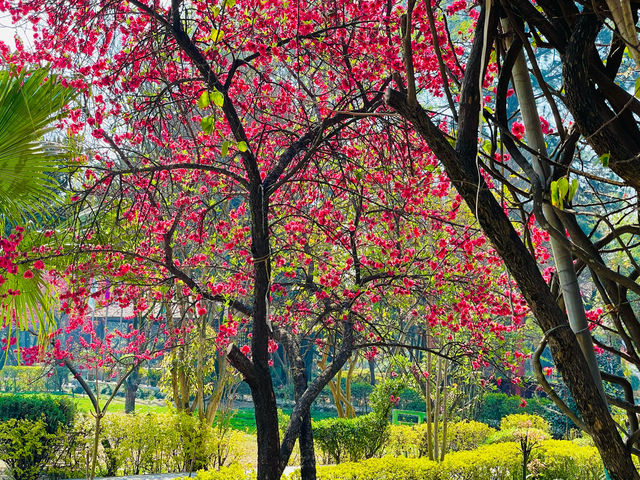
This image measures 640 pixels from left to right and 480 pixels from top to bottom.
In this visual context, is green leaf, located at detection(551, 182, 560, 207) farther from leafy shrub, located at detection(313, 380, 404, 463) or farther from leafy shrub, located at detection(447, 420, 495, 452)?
leafy shrub, located at detection(447, 420, 495, 452)

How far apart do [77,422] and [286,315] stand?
187 inches

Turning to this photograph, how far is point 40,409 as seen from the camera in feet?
29.0

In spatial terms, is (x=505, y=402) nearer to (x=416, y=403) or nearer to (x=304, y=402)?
(x=416, y=403)

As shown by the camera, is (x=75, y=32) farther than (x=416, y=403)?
No

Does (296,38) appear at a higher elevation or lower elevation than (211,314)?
higher

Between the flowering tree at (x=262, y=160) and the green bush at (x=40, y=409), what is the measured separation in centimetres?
361

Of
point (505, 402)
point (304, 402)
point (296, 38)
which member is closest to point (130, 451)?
point (304, 402)

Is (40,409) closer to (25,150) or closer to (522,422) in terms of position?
(25,150)

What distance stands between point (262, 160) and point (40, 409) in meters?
6.10

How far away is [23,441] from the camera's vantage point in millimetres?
7734

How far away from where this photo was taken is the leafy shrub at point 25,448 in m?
7.51

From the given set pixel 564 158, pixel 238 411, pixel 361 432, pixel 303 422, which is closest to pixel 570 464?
pixel 361 432

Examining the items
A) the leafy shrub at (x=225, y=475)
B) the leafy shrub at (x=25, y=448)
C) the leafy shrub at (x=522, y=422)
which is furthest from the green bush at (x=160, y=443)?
the leafy shrub at (x=522, y=422)

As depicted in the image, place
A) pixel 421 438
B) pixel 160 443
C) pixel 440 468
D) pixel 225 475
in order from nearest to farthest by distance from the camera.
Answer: pixel 225 475 < pixel 440 468 < pixel 160 443 < pixel 421 438
